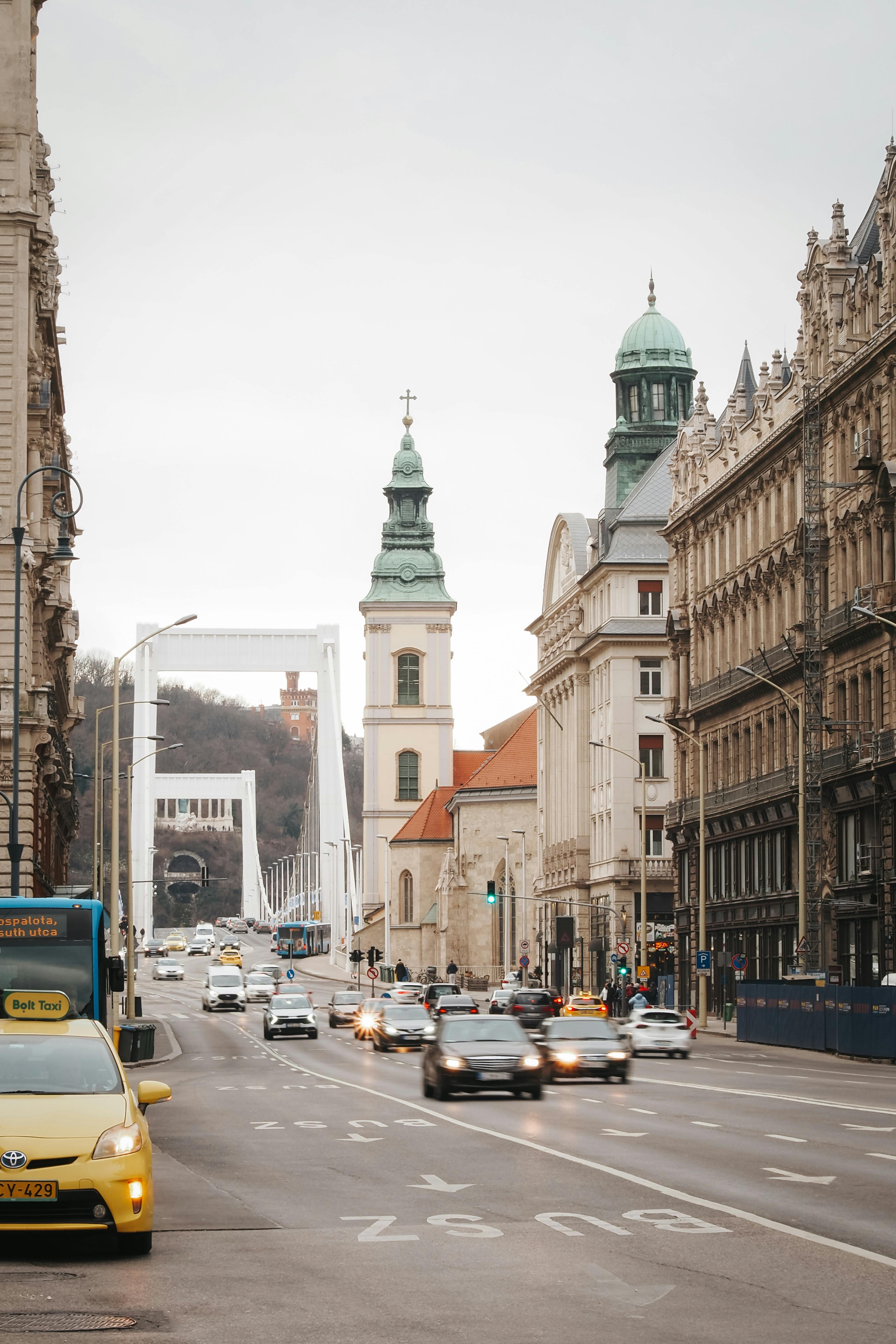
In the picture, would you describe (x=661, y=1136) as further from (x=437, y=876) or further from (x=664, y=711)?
(x=437, y=876)

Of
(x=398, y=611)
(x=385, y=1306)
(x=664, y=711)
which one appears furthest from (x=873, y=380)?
(x=398, y=611)

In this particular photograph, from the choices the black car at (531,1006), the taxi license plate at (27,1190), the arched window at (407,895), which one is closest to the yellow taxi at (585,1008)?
the black car at (531,1006)

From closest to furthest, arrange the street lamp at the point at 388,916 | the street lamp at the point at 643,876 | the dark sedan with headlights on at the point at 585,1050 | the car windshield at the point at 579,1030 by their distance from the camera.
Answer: the dark sedan with headlights on at the point at 585,1050, the car windshield at the point at 579,1030, the street lamp at the point at 643,876, the street lamp at the point at 388,916

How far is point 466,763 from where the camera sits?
155125 mm

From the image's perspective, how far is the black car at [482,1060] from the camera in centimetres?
3028

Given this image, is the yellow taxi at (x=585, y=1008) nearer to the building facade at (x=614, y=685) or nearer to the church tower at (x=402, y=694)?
the building facade at (x=614, y=685)

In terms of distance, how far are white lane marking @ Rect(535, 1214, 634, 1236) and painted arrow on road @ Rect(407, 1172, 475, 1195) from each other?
1892 millimetres

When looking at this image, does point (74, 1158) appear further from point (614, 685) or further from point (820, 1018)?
point (614, 685)

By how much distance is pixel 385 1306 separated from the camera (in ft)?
34.6

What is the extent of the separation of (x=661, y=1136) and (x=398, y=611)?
412 ft

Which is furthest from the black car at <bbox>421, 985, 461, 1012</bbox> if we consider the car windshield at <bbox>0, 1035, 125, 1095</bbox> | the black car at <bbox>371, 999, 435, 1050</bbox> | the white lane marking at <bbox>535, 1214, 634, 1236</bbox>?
the car windshield at <bbox>0, 1035, 125, 1095</bbox>

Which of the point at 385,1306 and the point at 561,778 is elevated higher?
the point at 561,778

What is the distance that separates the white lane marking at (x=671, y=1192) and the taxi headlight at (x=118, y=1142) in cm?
419

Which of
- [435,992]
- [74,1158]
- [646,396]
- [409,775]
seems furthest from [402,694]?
[74,1158]
